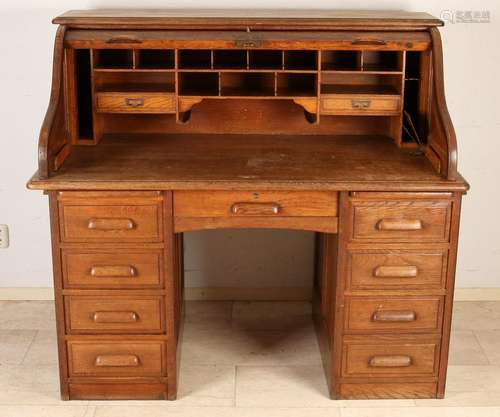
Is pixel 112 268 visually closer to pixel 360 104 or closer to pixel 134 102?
pixel 134 102

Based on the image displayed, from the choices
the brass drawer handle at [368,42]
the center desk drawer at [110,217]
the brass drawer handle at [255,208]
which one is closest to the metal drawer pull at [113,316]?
the center desk drawer at [110,217]

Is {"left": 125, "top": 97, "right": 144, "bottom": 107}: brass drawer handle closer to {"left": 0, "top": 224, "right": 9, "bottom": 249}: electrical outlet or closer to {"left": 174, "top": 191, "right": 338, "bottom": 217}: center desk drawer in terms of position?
{"left": 174, "top": 191, "right": 338, "bottom": 217}: center desk drawer

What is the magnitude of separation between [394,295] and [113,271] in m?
0.96

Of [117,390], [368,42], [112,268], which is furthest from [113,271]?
[368,42]

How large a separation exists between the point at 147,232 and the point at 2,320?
3.68 ft

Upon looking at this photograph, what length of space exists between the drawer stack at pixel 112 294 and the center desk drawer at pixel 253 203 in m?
0.08

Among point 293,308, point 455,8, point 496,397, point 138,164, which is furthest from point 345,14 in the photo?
point 496,397

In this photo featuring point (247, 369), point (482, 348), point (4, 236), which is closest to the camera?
point (247, 369)

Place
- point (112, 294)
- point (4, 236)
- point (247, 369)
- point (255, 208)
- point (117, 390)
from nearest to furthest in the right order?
point (255, 208), point (112, 294), point (117, 390), point (247, 369), point (4, 236)

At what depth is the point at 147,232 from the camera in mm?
2844

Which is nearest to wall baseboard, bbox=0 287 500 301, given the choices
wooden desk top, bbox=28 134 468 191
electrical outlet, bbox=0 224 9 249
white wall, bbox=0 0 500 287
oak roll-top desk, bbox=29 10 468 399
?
white wall, bbox=0 0 500 287

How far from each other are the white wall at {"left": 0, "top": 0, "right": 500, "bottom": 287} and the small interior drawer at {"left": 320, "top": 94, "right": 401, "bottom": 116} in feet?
1.61

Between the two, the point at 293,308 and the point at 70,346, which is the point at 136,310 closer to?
the point at 70,346

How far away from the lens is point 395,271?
9.48 ft
